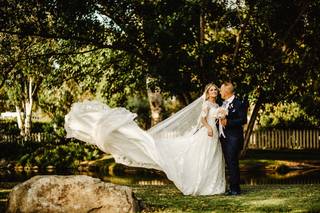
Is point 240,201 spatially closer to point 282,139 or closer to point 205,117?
point 205,117

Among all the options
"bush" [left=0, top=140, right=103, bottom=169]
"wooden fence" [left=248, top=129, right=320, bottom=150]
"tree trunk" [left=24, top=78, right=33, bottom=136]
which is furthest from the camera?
"tree trunk" [left=24, top=78, right=33, bottom=136]

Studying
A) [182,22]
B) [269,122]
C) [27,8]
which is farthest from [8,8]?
[269,122]

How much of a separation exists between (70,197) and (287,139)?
28.6m

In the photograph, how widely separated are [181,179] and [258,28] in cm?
989

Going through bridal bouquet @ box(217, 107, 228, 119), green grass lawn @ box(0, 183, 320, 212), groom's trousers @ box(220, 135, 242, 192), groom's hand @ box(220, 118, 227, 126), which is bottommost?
green grass lawn @ box(0, 183, 320, 212)

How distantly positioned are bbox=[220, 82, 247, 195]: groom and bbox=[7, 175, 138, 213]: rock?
291 centimetres

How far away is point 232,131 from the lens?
11.5 metres

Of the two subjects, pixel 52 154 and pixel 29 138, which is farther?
pixel 29 138

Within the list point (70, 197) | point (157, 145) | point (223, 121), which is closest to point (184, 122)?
point (157, 145)

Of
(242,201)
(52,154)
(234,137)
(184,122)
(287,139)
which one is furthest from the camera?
(287,139)

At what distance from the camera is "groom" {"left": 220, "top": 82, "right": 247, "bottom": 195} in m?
11.3

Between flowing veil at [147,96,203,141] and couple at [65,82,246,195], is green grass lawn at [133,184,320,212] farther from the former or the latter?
flowing veil at [147,96,203,141]

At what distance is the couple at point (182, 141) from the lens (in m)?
11.3

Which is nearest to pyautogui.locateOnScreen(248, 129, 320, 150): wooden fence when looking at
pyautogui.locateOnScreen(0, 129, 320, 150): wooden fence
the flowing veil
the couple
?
pyautogui.locateOnScreen(0, 129, 320, 150): wooden fence
